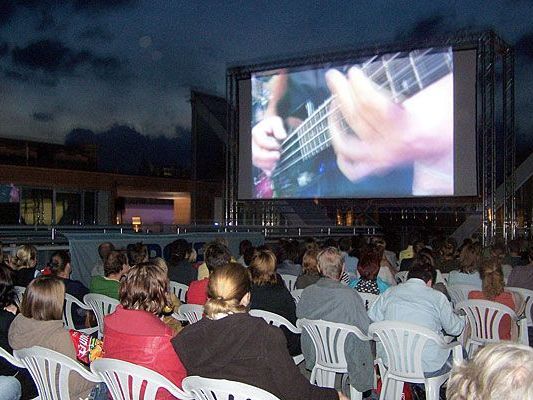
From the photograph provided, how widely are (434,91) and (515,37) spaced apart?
62.9 feet

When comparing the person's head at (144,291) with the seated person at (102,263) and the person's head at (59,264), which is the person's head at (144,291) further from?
the seated person at (102,263)

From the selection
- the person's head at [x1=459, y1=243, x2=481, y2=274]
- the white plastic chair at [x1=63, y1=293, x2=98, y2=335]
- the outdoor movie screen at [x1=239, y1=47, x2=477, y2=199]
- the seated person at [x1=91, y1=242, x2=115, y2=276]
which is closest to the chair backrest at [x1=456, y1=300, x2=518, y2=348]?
the person's head at [x1=459, y1=243, x2=481, y2=274]

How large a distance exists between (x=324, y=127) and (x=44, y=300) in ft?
33.4

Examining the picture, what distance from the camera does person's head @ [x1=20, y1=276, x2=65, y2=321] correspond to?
302 cm

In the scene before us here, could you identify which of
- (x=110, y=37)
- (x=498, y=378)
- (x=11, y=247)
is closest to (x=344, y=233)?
(x=11, y=247)

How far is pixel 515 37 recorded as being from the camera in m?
27.6

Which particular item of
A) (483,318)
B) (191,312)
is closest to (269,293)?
(191,312)

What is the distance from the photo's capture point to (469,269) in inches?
211

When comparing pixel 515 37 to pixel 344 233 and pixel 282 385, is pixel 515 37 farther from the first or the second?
pixel 282 385

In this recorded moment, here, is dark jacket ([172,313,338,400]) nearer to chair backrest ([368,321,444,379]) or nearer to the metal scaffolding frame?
chair backrest ([368,321,444,379])

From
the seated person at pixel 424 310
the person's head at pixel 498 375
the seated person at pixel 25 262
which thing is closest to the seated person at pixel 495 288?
the seated person at pixel 424 310

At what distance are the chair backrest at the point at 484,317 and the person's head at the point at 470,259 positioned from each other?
914mm

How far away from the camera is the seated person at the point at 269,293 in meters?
4.14

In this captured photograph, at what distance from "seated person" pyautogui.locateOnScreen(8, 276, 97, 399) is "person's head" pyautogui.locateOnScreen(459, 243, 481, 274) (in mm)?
3638
